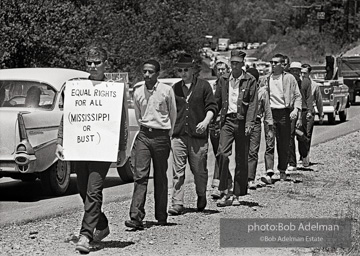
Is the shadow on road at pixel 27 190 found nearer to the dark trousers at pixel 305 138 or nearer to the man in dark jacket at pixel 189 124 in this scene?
the man in dark jacket at pixel 189 124

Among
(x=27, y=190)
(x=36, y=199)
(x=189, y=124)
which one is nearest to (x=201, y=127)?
(x=189, y=124)

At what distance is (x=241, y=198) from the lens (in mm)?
12250

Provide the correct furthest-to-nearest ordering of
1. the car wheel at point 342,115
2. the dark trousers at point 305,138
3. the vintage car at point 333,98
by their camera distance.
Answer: the car wheel at point 342,115, the vintage car at point 333,98, the dark trousers at point 305,138

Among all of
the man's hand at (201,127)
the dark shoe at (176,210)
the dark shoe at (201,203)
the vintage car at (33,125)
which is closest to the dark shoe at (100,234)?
the dark shoe at (176,210)

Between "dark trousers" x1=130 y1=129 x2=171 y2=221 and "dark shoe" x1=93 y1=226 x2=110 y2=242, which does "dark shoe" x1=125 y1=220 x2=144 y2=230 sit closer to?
"dark trousers" x1=130 y1=129 x2=171 y2=221

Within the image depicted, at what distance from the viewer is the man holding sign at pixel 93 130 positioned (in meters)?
8.57

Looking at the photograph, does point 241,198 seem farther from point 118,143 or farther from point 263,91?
point 118,143

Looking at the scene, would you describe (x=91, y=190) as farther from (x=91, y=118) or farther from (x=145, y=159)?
(x=145, y=159)

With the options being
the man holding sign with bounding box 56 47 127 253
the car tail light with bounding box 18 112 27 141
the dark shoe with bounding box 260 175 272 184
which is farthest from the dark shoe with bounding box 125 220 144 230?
the dark shoe with bounding box 260 175 272 184

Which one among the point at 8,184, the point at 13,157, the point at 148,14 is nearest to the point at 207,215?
the point at 13,157

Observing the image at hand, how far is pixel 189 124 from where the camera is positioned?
426 inches

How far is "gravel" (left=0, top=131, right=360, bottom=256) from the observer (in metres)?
8.71

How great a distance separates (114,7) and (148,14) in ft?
6.14

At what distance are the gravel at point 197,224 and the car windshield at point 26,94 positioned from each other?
2.20 m
